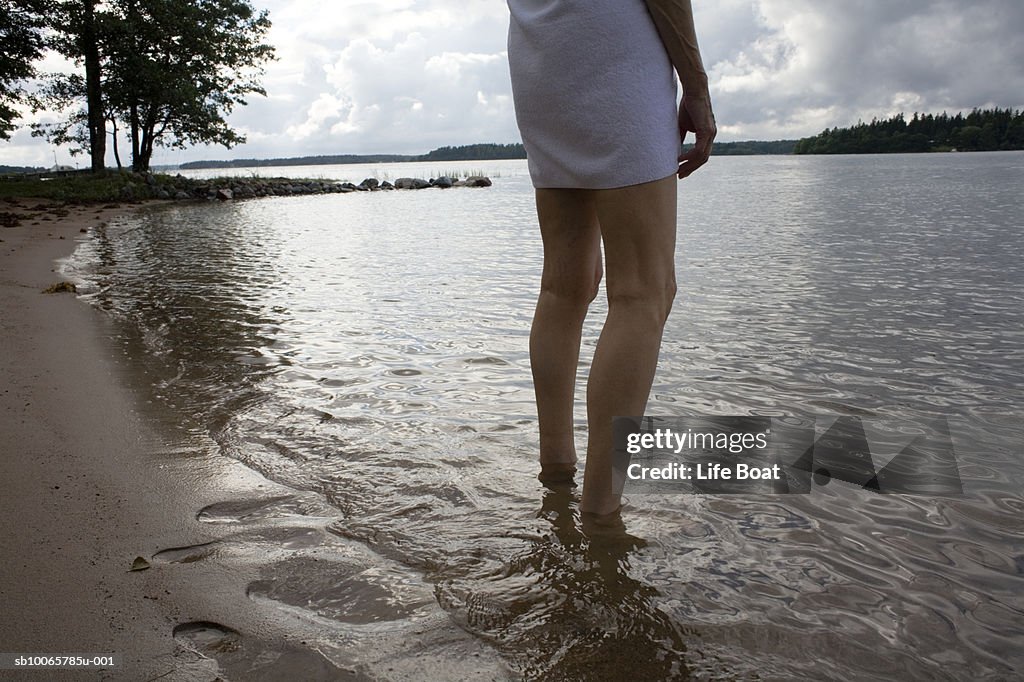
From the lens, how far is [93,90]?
2764 centimetres

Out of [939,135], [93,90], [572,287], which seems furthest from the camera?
[939,135]

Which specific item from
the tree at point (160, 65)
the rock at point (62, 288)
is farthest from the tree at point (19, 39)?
the rock at point (62, 288)

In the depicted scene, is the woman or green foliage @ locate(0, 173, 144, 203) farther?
green foliage @ locate(0, 173, 144, 203)

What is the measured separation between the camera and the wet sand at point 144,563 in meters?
1.42

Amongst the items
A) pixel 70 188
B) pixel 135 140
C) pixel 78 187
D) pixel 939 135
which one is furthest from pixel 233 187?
pixel 939 135

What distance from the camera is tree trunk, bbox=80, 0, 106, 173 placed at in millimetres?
25266

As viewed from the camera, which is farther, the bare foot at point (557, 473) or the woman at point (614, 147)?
the bare foot at point (557, 473)

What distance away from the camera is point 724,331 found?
186 inches

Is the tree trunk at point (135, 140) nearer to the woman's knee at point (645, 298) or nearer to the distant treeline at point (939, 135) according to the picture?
the woman's knee at point (645, 298)

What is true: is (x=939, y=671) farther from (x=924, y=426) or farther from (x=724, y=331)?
(x=724, y=331)

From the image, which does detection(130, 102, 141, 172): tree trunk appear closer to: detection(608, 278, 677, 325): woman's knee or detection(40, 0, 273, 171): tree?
detection(40, 0, 273, 171): tree

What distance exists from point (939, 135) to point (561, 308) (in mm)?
119858

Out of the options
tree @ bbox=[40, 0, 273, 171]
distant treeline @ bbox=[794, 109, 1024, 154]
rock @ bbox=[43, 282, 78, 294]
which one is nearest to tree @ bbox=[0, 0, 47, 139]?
tree @ bbox=[40, 0, 273, 171]

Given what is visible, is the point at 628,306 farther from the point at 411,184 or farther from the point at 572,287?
the point at 411,184
